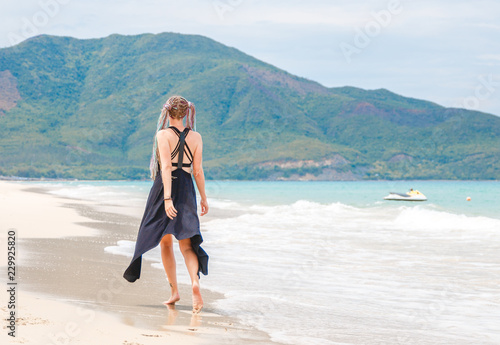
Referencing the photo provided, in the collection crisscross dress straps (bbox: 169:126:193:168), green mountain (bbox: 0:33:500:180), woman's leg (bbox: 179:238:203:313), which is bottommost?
woman's leg (bbox: 179:238:203:313)

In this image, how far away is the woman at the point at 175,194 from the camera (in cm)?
514

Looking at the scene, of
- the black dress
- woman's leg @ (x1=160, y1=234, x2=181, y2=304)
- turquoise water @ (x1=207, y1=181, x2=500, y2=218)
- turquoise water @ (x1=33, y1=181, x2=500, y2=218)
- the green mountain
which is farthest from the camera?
the green mountain

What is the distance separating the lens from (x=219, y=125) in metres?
135

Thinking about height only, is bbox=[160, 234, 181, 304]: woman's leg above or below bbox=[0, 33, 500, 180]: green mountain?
below

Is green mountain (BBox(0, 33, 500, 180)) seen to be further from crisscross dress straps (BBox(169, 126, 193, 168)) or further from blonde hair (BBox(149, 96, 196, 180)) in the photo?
crisscross dress straps (BBox(169, 126, 193, 168))

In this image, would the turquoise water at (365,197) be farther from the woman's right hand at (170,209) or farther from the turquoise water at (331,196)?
the woman's right hand at (170,209)

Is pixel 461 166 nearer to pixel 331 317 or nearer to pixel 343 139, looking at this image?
pixel 343 139

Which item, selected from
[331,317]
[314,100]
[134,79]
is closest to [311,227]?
[331,317]

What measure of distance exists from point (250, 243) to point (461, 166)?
11583 cm

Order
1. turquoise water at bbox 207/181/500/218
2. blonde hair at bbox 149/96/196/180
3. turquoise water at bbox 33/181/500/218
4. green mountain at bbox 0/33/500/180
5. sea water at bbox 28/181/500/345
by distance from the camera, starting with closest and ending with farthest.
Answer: sea water at bbox 28/181/500/345
blonde hair at bbox 149/96/196/180
turquoise water at bbox 207/181/500/218
turquoise water at bbox 33/181/500/218
green mountain at bbox 0/33/500/180

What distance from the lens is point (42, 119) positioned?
12575 centimetres

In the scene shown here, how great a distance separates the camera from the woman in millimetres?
5137

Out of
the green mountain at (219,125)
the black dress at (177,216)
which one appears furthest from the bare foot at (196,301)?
the green mountain at (219,125)

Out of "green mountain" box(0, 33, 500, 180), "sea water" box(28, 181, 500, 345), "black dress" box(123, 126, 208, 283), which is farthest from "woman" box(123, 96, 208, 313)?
"green mountain" box(0, 33, 500, 180)
